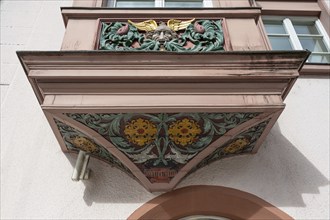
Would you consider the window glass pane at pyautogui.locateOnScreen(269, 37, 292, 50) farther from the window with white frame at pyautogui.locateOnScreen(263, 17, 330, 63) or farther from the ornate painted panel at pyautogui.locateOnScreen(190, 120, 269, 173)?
the ornate painted panel at pyautogui.locateOnScreen(190, 120, 269, 173)

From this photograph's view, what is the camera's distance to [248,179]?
336cm

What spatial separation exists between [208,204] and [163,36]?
1744 millimetres

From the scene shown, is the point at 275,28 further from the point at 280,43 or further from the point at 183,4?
the point at 183,4

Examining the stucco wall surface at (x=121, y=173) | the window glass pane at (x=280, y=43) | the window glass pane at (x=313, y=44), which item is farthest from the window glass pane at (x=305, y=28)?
the stucco wall surface at (x=121, y=173)

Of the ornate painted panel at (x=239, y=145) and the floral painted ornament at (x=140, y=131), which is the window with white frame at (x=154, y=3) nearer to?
the ornate painted panel at (x=239, y=145)

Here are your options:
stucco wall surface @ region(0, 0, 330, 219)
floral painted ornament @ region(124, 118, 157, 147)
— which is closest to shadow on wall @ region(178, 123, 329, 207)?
stucco wall surface @ region(0, 0, 330, 219)

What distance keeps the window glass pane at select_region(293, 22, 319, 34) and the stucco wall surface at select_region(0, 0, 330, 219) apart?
163cm

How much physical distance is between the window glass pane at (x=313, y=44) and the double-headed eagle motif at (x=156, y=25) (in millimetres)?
2628

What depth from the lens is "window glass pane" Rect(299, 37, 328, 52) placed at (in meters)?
5.11

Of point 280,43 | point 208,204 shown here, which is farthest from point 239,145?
point 280,43

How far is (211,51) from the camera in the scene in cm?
292

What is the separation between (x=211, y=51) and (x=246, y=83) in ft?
1.41

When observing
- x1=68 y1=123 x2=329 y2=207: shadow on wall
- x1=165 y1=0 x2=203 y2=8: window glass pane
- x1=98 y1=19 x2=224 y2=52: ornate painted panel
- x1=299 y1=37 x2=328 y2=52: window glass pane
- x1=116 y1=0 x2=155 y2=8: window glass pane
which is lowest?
x1=68 y1=123 x2=329 y2=207: shadow on wall

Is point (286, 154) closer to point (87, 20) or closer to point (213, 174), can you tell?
point (213, 174)
